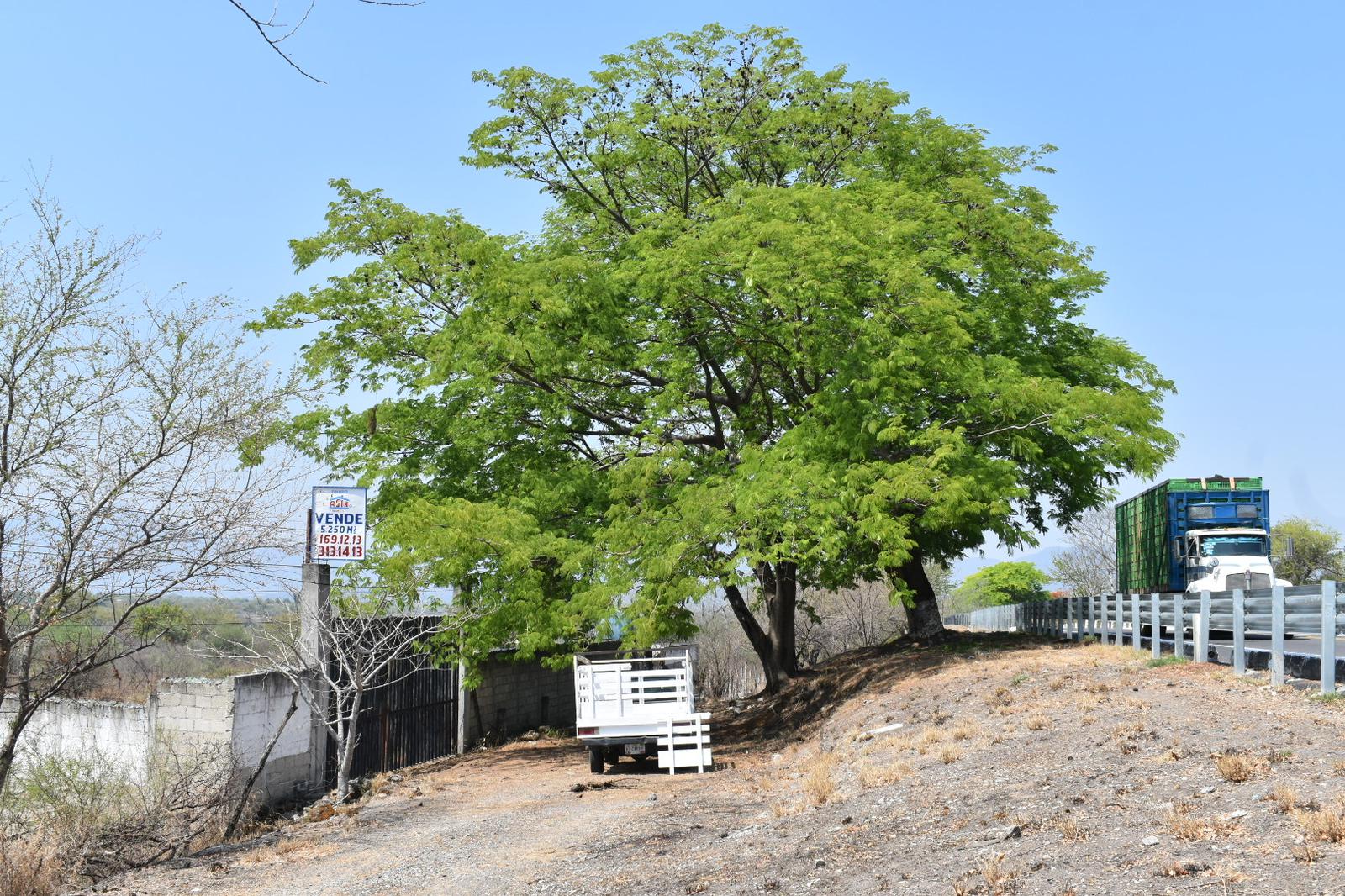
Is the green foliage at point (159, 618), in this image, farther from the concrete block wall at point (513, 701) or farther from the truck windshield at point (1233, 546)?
the truck windshield at point (1233, 546)

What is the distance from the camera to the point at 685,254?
65.4 feet

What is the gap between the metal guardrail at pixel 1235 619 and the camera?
12.4 meters

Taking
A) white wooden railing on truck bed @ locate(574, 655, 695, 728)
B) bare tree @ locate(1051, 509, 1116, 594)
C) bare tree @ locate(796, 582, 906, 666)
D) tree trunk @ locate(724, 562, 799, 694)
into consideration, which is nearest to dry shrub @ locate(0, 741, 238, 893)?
white wooden railing on truck bed @ locate(574, 655, 695, 728)

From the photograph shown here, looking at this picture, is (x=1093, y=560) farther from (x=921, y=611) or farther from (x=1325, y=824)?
(x=1325, y=824)

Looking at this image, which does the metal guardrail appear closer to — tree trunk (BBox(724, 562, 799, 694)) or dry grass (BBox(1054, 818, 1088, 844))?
dry grass (BBox(1054, 818, 1088, 844))

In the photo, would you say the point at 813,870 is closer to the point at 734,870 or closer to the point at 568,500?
the point at 734,870

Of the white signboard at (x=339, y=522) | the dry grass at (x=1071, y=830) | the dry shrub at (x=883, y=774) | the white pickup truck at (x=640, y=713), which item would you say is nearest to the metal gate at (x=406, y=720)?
the white signboard at (x=339, y=522)

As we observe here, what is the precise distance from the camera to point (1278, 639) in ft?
43.9

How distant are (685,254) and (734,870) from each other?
503 inches

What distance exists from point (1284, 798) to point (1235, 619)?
8.15 m

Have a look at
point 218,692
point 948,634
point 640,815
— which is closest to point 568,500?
point 218,692

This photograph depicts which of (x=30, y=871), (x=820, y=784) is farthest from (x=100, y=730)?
(x=820, y=784)

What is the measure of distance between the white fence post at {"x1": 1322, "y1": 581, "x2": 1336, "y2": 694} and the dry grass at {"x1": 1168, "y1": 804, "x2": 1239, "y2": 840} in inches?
215

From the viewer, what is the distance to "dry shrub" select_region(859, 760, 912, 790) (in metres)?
11.7
